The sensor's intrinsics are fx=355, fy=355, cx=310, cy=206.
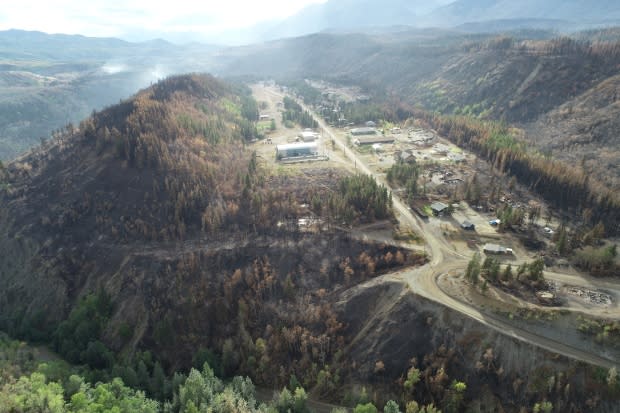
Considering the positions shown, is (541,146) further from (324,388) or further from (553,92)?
(324,388)

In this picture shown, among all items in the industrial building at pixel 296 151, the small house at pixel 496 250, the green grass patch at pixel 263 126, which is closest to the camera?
the small house at pixel 496 250

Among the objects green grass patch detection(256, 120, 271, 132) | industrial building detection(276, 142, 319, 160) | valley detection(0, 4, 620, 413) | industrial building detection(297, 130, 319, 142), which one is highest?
green grass patch detection(256, 120, 271, 132)

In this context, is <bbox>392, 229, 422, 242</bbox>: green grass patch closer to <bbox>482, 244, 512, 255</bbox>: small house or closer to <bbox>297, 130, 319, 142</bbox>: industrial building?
<bbox>482, 244, 512, 255</bbox>: small house

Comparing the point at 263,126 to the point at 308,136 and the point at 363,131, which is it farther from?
the point at 363,131

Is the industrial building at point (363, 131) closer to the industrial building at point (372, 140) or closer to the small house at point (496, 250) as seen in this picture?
the industrial building at point (372, 140)

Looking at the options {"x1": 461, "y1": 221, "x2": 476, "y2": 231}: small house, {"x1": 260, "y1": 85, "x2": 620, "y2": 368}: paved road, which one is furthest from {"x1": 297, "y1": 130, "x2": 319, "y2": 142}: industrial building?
{"x1": 461, "y1": 221, "x2": 476, "y2": 231}: small house

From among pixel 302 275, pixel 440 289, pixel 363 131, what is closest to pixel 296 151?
pixel 363 131

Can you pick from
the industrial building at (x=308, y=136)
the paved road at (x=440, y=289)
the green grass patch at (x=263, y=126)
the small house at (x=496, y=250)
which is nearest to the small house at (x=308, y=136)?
the industrial building at (x=308, y=136)

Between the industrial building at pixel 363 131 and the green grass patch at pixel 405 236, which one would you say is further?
the industrial building at pixel 363 131
